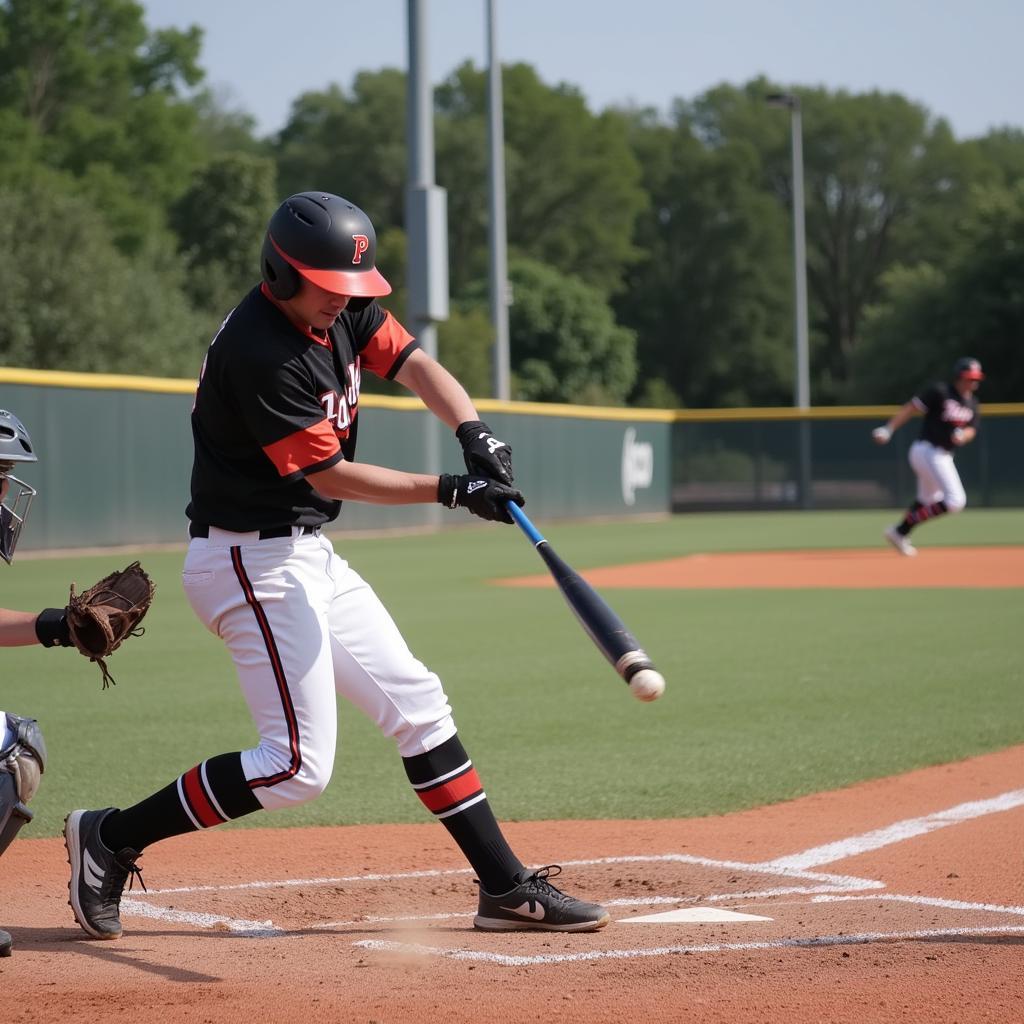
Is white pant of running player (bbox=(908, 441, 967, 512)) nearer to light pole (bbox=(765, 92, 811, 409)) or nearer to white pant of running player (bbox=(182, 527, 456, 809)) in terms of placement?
white pant of running player (bbox=(182, 527, 456, 809))

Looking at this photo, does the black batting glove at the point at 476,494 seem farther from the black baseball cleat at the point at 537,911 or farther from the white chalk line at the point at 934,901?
the white chalk line at the point at 934,901

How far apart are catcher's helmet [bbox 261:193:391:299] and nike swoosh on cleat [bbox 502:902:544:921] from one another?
1.67 m

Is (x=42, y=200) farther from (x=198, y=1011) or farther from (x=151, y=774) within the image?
(x=198, y=1011)

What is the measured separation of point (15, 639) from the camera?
3.82 m

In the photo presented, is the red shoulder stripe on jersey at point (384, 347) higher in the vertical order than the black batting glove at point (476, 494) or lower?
higher

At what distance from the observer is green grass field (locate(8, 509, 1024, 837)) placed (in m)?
6.08

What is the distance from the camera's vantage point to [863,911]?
13.8 ft

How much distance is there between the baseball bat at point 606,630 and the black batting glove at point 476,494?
42mm

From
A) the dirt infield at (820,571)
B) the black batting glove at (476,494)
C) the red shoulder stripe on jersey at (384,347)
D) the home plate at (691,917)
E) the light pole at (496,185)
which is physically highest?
the light pole at (496,185)

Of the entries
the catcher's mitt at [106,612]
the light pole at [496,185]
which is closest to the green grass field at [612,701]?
the catcher's mitt at [106,612]

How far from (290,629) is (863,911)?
175 centimetres

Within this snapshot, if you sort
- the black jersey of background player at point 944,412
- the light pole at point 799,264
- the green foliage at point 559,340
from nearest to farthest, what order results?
the black jersey of background player at point 944,412
the light pole at point 799,264
the green foliage at point 559,340

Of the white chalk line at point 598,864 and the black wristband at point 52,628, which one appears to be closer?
the black wristband at point 52,628

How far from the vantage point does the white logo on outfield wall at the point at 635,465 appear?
103 feet
